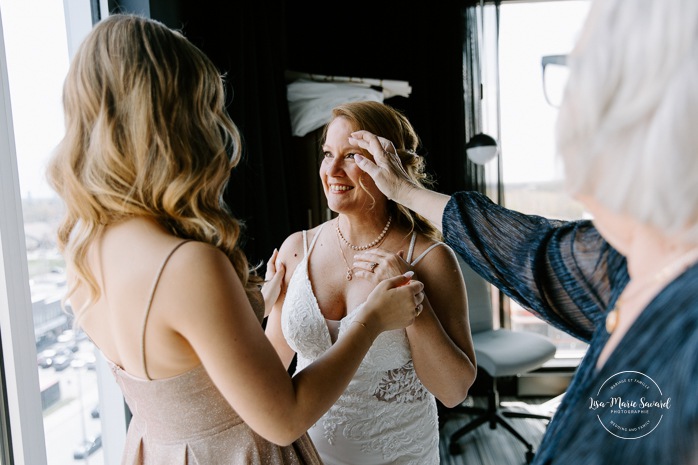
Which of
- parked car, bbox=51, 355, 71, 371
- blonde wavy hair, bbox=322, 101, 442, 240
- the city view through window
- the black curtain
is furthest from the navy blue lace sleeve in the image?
the black curtain

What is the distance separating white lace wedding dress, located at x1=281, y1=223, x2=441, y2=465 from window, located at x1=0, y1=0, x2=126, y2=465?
0.72 metres

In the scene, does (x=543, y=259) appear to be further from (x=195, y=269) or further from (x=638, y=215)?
(x=195, y=269)

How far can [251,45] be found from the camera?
2.59m

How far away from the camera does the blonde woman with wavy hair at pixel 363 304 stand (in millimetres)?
1341

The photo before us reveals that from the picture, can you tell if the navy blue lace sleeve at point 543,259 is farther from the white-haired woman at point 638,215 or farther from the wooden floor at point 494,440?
the wooden floor at point 494,440

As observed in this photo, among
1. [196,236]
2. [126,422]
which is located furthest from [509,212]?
[126,422]

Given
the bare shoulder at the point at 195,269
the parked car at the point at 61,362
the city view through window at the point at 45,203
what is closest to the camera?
the bare shoulder at the point at 195,269

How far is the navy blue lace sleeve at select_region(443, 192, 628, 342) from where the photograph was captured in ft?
2.64

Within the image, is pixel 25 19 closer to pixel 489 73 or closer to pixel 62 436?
pixel 62 436

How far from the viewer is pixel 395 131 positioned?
1500 millimetres

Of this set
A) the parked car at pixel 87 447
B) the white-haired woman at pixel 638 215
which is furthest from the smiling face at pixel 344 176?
the parked car at pixel 87 447

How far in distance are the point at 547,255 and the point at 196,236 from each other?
58cm

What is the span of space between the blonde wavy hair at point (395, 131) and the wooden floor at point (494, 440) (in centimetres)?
211

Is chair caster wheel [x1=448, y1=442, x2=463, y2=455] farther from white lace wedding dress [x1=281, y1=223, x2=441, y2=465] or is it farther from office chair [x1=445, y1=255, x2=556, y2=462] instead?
white lace wedding dress [x1=281, y1=223, x2=441, y2=465]
